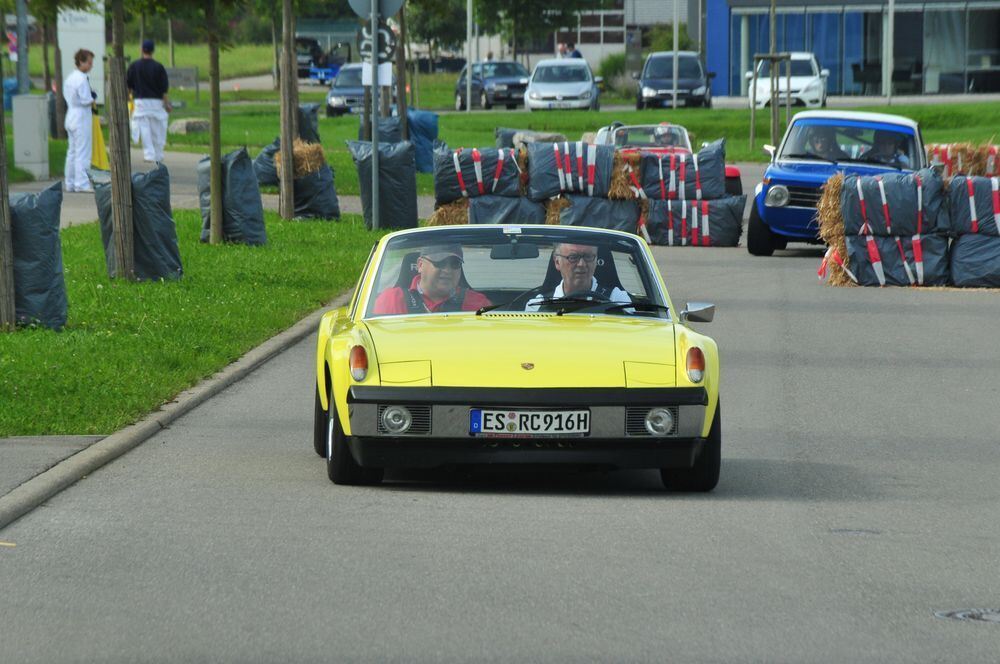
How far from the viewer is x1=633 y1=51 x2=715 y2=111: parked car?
191 feet

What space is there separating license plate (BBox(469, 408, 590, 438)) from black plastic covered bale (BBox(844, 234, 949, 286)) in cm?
1168

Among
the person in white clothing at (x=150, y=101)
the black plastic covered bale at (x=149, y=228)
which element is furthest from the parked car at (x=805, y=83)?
the black plastic covered bale at (x=149, y=228)

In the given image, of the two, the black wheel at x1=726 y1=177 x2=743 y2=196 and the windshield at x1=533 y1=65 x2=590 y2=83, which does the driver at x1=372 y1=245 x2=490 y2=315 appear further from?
the windshield at x1=533 y1=65 x2=590 y2=83

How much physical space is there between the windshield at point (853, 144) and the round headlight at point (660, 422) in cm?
1520

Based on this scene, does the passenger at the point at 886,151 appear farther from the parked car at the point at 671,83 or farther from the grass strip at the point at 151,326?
the parked car at the point at 671,83

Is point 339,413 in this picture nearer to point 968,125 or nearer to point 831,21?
point 968,125

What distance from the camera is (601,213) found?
2339 centimetres

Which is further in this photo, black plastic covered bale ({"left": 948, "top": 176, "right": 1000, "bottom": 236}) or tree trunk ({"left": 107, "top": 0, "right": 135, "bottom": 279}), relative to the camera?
black plastic covered bale ({"left": 948, "top": 176, "right": 1000, "bottom": 236})

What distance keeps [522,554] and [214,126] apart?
13.4 m

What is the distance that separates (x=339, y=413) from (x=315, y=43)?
90.6 m

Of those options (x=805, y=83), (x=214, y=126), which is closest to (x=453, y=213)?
(x=214, y=126)

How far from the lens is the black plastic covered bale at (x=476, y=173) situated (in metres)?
23.2

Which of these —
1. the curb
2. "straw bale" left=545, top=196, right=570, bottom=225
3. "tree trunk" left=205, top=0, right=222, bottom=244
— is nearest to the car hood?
the curb

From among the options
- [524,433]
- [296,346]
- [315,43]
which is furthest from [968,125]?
[315,43]
